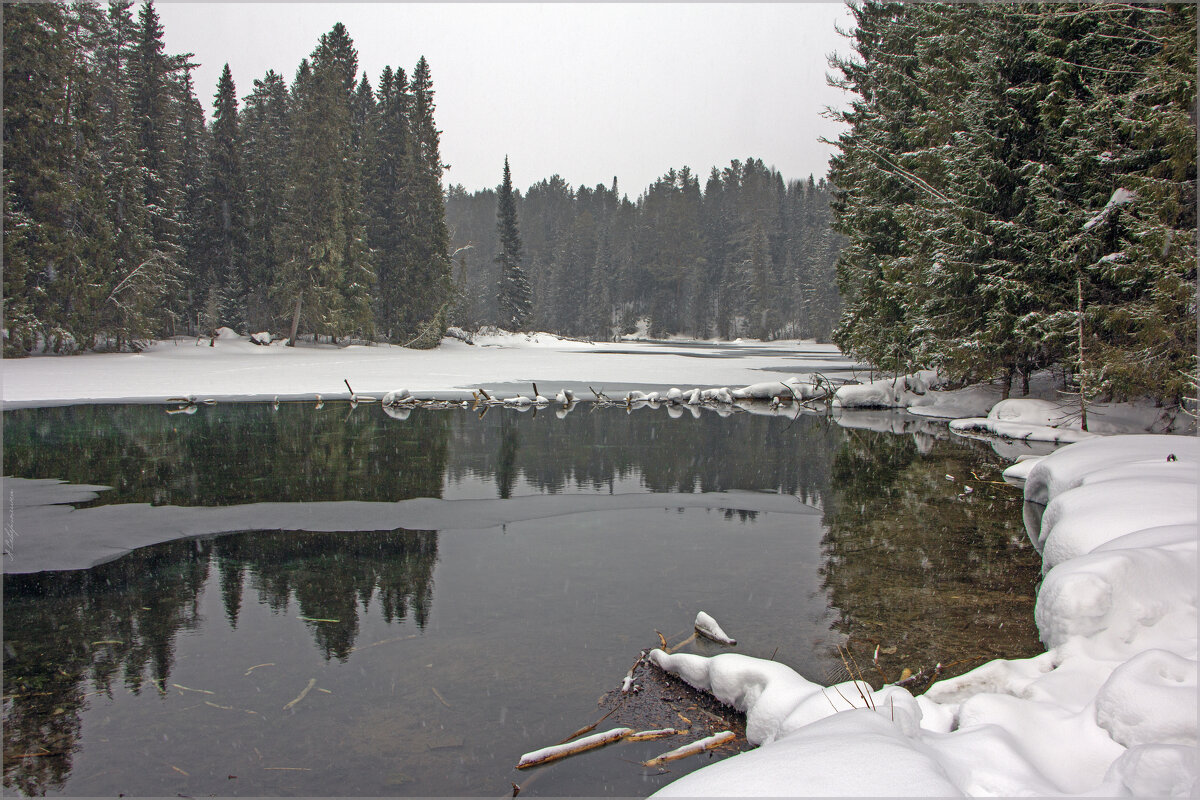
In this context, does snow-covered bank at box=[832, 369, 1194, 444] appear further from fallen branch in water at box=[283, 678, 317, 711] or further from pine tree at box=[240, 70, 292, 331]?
pine tree at box=[240, 70, 292, 331]

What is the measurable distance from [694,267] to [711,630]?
88673 millimetres

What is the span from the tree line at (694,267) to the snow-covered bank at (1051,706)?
254 feet

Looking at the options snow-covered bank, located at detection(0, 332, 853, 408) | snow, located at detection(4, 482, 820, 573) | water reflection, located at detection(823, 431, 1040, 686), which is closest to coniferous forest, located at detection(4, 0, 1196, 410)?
snow-covered bank, located at detection(0, 332, 853, 408)

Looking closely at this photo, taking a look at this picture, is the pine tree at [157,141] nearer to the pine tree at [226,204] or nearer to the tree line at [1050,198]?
the pine tree at [226,204]

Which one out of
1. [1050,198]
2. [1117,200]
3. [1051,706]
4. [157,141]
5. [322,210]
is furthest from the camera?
[322,210]

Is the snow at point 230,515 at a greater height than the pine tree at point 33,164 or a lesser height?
lesser

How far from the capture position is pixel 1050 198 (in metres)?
14.6

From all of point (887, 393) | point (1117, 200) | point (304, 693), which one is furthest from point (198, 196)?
point (304, 693)

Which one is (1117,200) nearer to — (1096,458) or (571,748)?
(1096,458)

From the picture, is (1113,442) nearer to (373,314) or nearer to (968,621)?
(968,621)

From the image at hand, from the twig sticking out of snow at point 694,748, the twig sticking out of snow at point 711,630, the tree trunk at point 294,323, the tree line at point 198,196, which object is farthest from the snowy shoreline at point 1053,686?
the tree trunk at point 294,323

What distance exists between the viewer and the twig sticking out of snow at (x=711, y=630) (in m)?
5.38

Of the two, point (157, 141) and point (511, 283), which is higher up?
point (157, 141)

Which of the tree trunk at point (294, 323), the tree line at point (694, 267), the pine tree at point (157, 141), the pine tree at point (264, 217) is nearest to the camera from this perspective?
the pine tree at point (157, 141)
